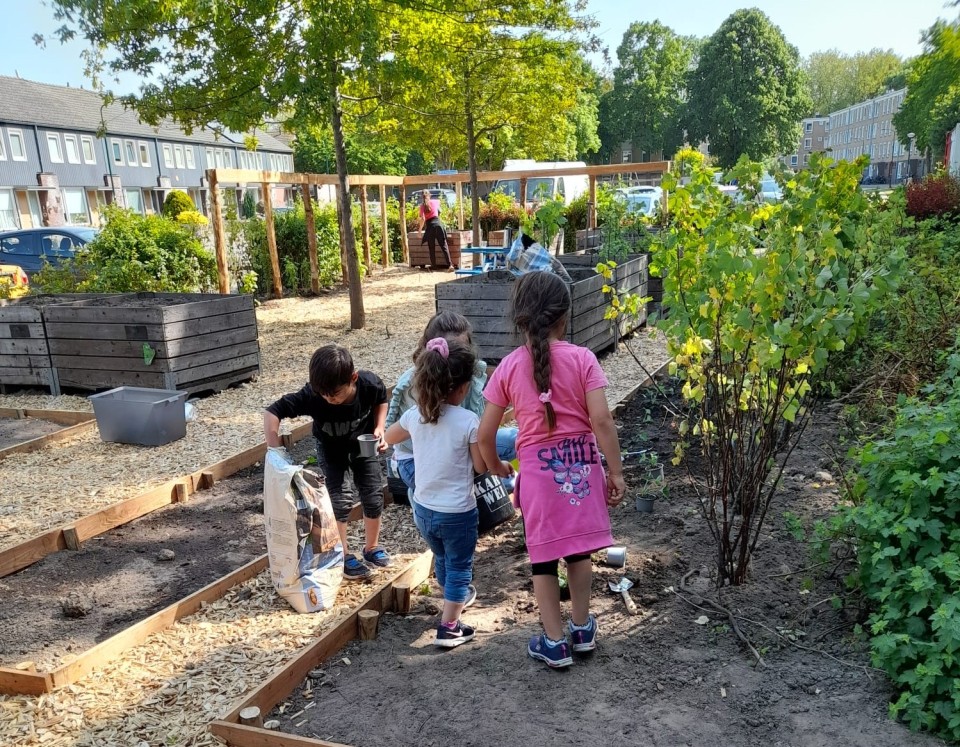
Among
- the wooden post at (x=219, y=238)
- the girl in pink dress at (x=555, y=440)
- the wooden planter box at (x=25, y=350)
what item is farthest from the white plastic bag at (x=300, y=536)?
the wooden post at (x=219, y=238)

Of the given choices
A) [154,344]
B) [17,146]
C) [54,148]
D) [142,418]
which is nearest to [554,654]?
[142,418]

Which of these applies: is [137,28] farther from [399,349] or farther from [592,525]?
[592,525]

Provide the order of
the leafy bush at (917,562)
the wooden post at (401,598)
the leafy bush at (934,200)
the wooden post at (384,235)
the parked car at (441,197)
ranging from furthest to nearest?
1. the parked car at (441,197)
2. the wooden post at (384,235)
3. the leafy bush at (934,200)
4. the wooden post at (401,598)
5. the leafy bush at (917,562)

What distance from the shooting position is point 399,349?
31.0ft

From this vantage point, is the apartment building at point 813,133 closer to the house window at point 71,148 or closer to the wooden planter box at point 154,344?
the house window at point 71,148

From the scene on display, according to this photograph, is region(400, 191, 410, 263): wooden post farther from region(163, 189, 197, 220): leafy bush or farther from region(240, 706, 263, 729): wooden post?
region(240, 706, 263, 729): wooden post

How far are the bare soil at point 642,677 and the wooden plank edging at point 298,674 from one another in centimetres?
5

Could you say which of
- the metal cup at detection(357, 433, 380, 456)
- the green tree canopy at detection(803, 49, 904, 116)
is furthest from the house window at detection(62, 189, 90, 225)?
the green tree canopy at detection(803, 49, 904, 116)

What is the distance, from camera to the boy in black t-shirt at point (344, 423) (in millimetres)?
3521

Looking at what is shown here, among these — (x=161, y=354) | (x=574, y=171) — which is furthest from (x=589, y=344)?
(x=574, y=171)

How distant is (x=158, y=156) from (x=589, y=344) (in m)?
50.5

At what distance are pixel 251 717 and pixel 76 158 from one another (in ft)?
166

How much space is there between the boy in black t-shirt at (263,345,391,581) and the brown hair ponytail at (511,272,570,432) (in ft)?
3.65

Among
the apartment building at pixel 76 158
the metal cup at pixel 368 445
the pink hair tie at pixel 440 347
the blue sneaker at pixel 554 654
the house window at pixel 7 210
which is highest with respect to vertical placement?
the apartment building at pixel 76 158
